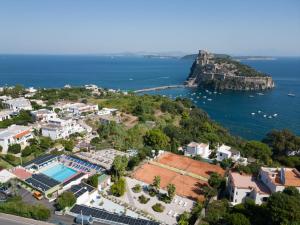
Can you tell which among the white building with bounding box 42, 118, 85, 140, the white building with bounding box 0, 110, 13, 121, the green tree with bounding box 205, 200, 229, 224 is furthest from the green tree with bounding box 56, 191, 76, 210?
the white building with bounding box 0, 110, 13, 121

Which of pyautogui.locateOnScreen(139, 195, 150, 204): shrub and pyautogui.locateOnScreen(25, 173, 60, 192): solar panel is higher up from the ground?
pyautogui.locateOnScreen(25, 173, 60, 192): solar panel

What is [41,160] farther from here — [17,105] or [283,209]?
[17,105]

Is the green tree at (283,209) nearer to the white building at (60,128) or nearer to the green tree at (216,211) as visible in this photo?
the green tree at (216,211)

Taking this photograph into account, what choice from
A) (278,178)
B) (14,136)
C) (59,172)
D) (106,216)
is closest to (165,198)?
(106,216)

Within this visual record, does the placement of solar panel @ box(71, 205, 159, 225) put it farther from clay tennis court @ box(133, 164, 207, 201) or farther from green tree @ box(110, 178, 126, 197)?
clay tennis court @ box(133, 164, 207, 201)

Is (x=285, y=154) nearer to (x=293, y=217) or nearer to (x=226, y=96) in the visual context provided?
(x=293, y=217)

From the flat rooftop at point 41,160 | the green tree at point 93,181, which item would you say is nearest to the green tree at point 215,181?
the green tree at point 93,181

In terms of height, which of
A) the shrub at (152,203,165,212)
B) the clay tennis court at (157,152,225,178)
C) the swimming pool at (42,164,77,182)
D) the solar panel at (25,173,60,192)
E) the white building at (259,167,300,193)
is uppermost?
the white building at (259,167,300,193)
